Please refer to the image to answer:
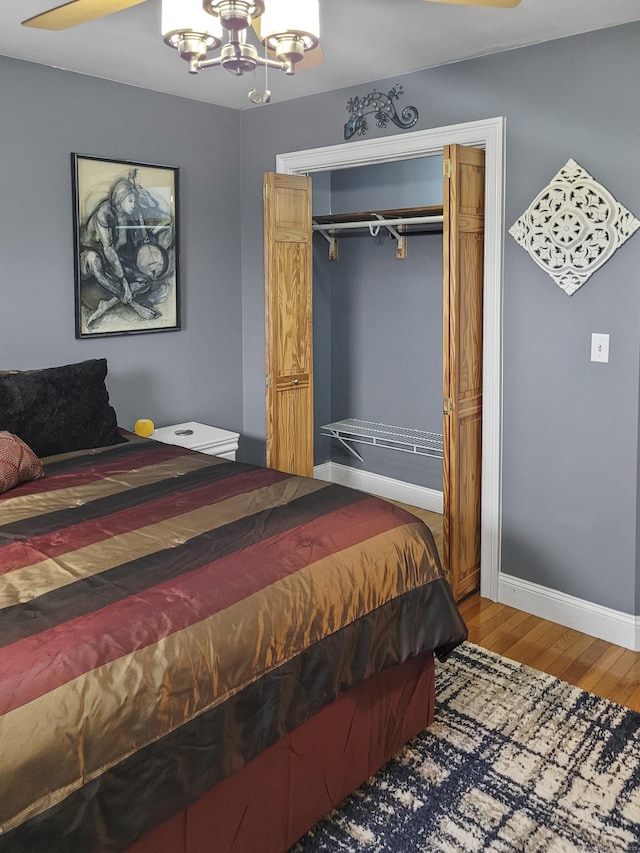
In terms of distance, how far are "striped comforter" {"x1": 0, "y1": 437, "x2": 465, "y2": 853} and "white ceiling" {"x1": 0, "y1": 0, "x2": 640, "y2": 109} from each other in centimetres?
177

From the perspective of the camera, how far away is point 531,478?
3.40 meters

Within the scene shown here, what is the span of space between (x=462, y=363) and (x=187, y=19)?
6.56 ft

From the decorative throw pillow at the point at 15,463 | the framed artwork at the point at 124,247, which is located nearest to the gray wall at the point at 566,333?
the framed artwork at the point at 124,247

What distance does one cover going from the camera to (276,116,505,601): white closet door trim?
3.32 metres

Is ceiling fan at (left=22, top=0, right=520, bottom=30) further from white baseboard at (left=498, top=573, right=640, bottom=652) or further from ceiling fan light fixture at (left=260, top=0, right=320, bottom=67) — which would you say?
white baseboard at (left=498, top=573, right=640, bottom=652)

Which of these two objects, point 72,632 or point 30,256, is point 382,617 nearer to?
point 72,632

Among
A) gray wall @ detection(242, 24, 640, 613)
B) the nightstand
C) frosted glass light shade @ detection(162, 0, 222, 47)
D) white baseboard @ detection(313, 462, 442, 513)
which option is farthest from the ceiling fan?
white baseboard @ detection(313, 462, 442, 513)

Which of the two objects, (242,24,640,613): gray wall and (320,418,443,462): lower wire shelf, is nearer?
(242,24,640,613): gray wall

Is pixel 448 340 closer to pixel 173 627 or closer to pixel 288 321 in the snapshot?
pixel 288 321

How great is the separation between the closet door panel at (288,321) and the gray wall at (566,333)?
77 cm

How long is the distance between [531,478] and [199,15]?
7.72ft

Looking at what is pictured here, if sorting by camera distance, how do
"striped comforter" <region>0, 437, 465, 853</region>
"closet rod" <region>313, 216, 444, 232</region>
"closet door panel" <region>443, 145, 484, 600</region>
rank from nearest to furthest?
"striped comforter" <region>0, 437, 465, 853</region> → "closet door panel" <region>443, 145, 484, 600</region> → "closet rod" <region>313, 216, 444, 232</region>

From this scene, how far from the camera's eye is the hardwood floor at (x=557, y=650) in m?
2.88

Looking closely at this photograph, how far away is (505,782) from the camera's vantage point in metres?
2.31
